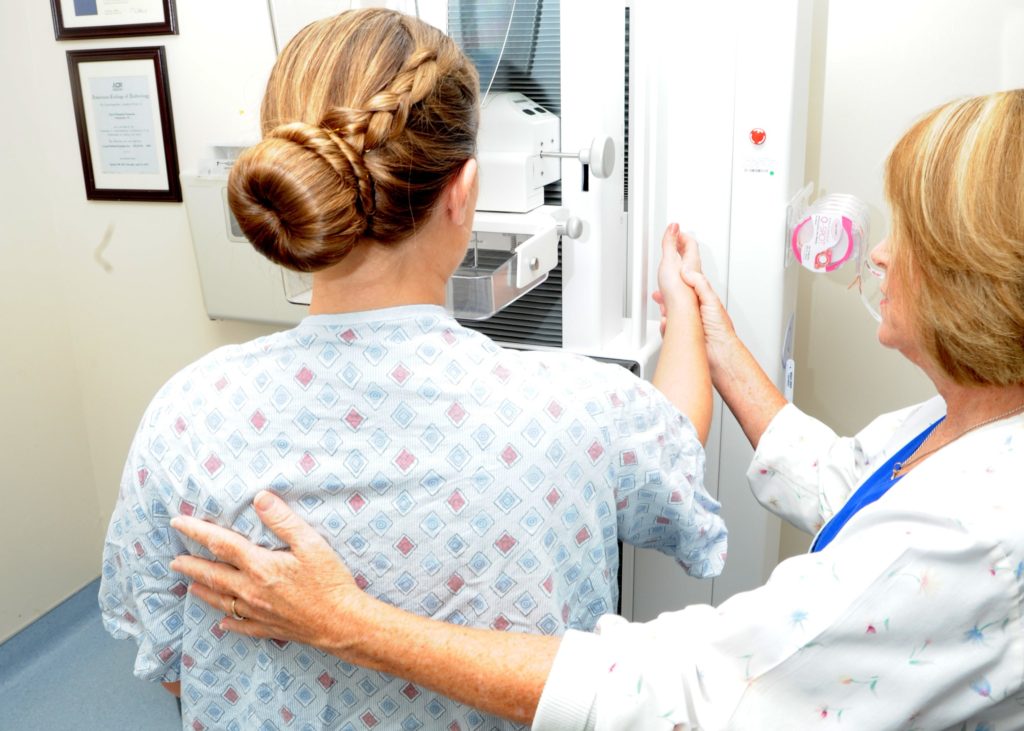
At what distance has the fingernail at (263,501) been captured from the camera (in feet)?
2.52

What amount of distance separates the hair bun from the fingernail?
20 centimetres

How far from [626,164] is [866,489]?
0.63 metres

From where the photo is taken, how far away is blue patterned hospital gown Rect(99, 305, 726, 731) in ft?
2.54

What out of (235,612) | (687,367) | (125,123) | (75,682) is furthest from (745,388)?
(75,682)

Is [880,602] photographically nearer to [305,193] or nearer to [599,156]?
[305,193]

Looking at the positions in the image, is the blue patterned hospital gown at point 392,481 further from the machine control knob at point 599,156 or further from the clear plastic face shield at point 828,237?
the clear plastic face shield at point 828,237

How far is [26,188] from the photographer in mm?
2182

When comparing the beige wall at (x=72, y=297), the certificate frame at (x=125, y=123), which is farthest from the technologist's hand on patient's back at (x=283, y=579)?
the certificate frame at (x=125, y=123)

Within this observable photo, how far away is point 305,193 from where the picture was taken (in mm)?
717

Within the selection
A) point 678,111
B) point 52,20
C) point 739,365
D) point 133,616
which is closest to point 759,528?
point 739,365

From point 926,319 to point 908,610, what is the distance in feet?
0.90

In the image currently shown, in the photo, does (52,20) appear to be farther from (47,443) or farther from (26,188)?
(47,443)

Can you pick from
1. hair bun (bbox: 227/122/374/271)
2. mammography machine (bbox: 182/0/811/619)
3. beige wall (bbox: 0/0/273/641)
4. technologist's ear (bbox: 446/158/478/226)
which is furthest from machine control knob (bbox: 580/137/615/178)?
beige wall (bbox: 0/0/273/641)

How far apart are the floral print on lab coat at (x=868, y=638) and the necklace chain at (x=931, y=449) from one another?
27mm
